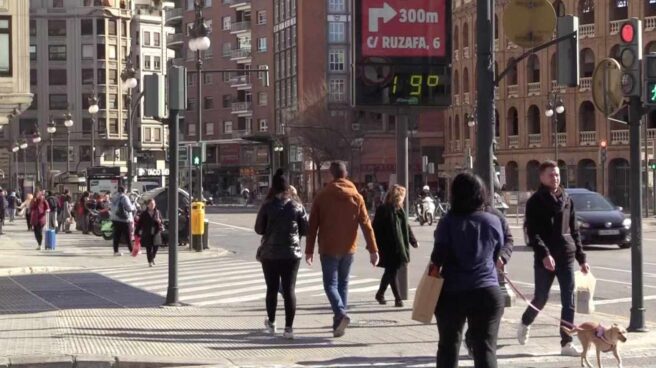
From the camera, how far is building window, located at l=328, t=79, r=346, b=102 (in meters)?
86.6

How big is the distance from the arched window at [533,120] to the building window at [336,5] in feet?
86.3

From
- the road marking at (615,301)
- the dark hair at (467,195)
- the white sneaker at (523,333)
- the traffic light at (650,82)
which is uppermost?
the traffic light at (650,82)

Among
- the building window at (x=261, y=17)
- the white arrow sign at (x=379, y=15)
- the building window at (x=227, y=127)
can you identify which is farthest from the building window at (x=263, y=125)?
the white arrow sign at (x=379, y=15)

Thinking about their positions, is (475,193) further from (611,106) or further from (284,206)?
(611,106)

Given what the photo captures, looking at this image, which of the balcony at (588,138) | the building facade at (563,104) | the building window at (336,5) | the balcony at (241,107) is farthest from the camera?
the balcony at (241,107)

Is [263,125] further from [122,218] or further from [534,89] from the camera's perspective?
[122,218]

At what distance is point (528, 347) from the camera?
11109mm

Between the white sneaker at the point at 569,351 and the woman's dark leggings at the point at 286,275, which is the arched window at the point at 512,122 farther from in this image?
the white sneaker at the point at 569,351

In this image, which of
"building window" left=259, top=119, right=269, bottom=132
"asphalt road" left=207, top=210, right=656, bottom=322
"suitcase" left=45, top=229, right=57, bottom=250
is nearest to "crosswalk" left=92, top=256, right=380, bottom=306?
"asphalt road" left=207, top=210, right=656, bottom=322

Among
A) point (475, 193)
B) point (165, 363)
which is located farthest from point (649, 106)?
point (165, 363)

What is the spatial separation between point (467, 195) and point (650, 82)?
5.29 m

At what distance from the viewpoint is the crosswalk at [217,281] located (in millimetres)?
17062

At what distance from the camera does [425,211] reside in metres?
47.7

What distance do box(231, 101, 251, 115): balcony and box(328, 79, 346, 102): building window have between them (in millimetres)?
15395
